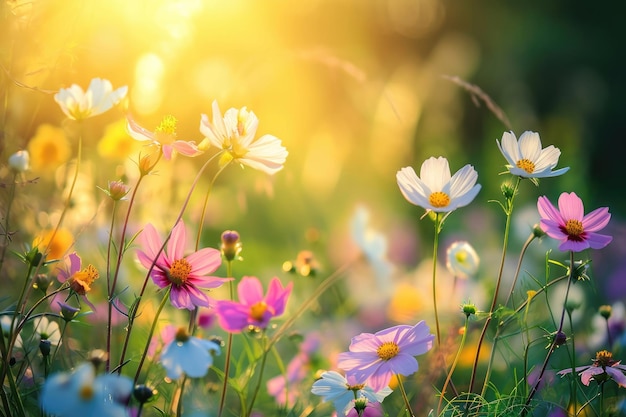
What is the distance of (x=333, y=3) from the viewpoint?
15.5 ft

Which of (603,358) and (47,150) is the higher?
(603,358)

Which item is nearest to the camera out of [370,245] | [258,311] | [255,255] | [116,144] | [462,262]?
[258,311]

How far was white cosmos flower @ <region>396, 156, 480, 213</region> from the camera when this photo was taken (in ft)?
1.76

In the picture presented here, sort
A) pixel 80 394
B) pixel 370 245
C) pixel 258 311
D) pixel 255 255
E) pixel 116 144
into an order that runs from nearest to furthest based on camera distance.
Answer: pixel 80 394, pixel 258 311, pixel 370 245, pixel 116 144, pixel 255 255

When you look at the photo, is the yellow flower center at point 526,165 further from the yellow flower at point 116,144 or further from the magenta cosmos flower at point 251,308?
the yellow flower at point 116,144

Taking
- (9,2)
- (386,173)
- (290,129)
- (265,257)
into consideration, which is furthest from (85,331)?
(290,129)

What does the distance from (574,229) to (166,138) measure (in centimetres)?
32

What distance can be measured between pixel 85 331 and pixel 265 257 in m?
0.85

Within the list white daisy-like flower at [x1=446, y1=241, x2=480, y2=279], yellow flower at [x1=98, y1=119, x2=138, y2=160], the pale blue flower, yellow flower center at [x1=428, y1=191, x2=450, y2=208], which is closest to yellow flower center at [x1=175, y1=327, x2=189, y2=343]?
yellow flower center at [x1=428, y1=191, x2=450, y2=208]

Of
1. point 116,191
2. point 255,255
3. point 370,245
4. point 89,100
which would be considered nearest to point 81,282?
point 116,191

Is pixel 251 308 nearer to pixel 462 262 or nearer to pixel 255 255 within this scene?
pixel 462 262

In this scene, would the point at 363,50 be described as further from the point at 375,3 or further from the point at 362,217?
the point at 362,217

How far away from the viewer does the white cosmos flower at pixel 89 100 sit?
0.61 m

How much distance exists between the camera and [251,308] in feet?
1.71
